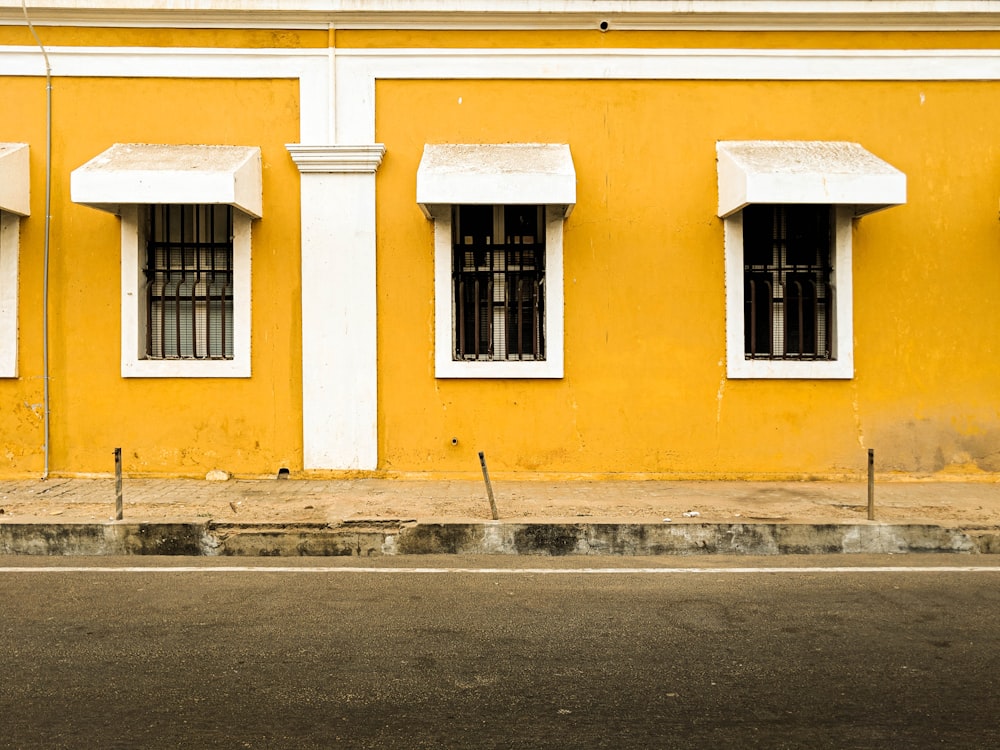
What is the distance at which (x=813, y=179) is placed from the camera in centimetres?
922

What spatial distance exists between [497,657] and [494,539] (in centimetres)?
289

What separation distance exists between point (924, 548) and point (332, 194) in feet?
22.0

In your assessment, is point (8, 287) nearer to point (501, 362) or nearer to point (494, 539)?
point (501, 362)

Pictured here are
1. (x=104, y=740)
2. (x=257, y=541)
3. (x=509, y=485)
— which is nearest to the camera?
(x=104, y=740)

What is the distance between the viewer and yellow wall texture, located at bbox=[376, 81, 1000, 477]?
10.2m

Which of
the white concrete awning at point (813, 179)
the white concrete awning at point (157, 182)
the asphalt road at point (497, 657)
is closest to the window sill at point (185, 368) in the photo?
the white concrete awning at point (157, 182)

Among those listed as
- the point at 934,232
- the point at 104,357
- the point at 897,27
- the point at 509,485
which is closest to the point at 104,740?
the point at 509,485

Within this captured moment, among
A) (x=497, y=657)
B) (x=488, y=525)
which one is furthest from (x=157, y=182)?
(x=497, y=657)

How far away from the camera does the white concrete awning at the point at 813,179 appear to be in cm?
920

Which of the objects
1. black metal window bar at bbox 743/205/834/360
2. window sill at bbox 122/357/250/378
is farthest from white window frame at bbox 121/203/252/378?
black metal window bar at bbox 743/205/834/360

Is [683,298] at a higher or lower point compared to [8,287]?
lower

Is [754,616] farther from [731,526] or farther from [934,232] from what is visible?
[934,232]

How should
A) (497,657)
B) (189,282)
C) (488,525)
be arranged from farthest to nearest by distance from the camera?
(189,282)
(488,525)
(497,657)

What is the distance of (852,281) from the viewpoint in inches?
401
